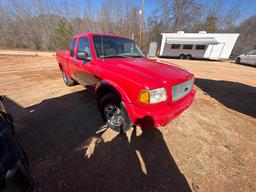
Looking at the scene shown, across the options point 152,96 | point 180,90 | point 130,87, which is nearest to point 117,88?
point 130,87

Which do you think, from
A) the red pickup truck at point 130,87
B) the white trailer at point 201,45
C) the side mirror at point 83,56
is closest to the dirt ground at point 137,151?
the red pickup truck at point 130,87

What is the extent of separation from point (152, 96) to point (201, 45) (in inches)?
816

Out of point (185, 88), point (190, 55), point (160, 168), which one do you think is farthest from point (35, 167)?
point (190, 55)

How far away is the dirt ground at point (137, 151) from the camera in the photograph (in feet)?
5.96

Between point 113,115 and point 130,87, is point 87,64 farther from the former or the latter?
point 130,87

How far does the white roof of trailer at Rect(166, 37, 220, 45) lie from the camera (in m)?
17.7

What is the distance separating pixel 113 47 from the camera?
3.10 m

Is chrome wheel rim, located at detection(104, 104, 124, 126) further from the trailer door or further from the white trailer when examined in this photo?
the trailer door

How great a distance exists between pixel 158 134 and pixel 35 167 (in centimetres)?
227

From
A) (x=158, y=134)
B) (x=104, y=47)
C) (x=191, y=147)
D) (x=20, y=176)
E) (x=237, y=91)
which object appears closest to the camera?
(x=20, y=176)

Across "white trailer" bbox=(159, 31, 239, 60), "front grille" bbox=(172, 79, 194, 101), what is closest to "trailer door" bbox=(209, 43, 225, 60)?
"white trailer" bbox=(159, 31, 239, 60)

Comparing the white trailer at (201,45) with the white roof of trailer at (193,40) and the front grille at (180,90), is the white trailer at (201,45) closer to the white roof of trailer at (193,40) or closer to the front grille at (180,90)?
the white roof of trailer at (193,40)

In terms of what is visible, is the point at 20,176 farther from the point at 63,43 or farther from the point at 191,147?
the point at 63,43

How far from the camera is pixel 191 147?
2.42 metres
